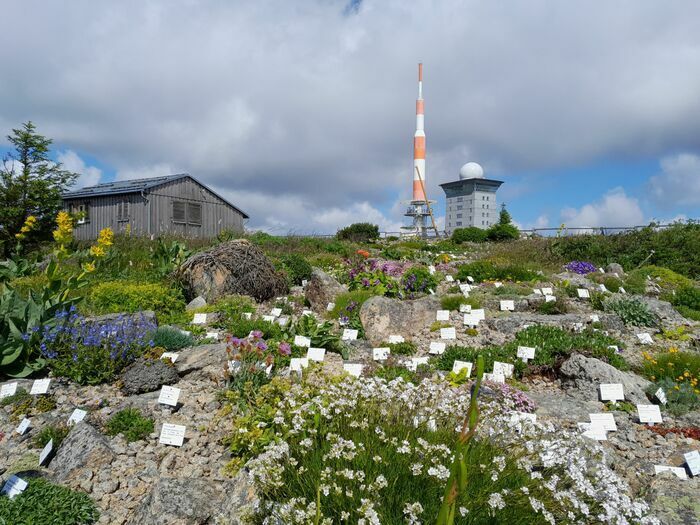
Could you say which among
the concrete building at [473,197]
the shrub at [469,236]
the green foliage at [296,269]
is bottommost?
the green foliage at [296,269]

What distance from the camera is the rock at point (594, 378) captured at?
224 inches

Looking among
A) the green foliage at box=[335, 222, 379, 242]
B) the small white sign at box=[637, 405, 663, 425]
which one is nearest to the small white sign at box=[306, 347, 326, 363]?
the small white sign at box=[637, 405, 663, 425]

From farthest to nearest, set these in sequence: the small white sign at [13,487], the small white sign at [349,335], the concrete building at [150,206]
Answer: the concrete building at [150,206]
the small white sign at [349,335]
the small white sign at [13,487]

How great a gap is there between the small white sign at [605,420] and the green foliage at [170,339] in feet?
17.2

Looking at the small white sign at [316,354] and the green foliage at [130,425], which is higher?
the small white sign at [316,354]

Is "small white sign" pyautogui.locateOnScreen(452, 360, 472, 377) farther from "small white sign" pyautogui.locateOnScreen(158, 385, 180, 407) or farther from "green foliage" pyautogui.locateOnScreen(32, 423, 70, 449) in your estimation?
"green foliage" pyautogui.locateOnScreen(32, 423, 70, 449)

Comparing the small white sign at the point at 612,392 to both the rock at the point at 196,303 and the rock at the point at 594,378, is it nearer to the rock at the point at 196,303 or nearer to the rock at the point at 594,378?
the rock at the point at 594,378

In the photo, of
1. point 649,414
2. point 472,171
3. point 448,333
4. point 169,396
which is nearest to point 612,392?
point 649,414

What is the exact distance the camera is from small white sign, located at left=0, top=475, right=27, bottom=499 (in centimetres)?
348

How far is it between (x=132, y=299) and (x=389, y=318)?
488 cm

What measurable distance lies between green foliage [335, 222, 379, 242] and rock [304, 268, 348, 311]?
2136 centimetres

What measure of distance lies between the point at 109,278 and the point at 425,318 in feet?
25.7

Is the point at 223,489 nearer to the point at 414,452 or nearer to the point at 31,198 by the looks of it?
the point at 414,452

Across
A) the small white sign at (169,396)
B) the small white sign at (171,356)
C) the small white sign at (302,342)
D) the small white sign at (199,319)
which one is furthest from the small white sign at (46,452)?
the small white sign at (199,319)
